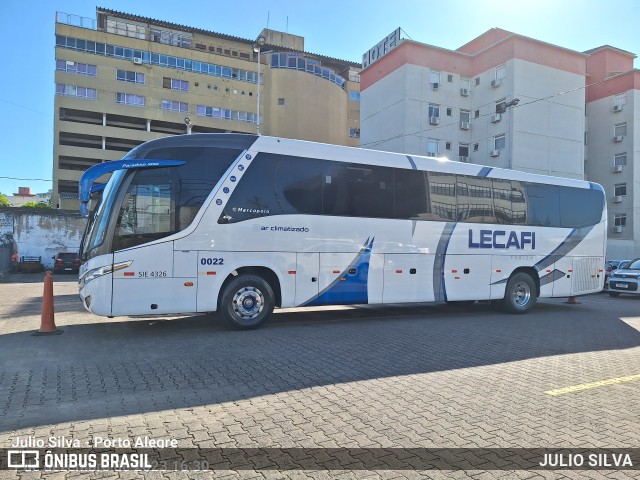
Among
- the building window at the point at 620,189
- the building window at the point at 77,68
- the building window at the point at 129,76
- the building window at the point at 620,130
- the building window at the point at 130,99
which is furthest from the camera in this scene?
the building window at the point at 130,99

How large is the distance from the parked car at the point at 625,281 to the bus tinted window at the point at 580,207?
23.3 feet

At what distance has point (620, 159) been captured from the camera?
41.0 m

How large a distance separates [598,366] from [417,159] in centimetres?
576

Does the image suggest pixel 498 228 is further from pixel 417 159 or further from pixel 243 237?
pixel 243 237

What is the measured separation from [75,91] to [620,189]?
195 ft

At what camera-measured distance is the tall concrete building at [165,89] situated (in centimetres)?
5334

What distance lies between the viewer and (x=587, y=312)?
41.7 feet

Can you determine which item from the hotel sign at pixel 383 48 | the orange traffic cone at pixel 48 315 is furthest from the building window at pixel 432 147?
the orange traffic cone at pixel 48 315

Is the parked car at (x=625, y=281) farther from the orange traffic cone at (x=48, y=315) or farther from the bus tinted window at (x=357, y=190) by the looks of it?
the orange traffic cone at (x=48, y=315)

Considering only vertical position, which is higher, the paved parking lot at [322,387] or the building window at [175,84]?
the building window at [175,84]

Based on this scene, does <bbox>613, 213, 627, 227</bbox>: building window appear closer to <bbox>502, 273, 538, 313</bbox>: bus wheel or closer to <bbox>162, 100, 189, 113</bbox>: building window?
<bbox>502, 273, 538, 313</bbox>: bus wheel

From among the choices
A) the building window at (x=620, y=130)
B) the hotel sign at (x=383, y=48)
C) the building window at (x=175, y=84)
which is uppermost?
the building window at (x=175, y=84)

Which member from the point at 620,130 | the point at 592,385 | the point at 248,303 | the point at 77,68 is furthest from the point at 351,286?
the point at 77,68

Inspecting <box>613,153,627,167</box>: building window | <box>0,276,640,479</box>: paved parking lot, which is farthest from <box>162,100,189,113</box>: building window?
<box>0,276,640,479</box>: paved parking lot
